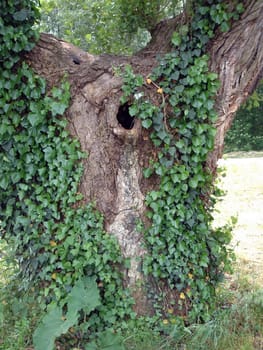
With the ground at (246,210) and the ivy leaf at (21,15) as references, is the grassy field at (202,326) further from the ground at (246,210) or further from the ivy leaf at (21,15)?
the ivy leaf at (21,15)

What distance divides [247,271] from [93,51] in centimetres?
309

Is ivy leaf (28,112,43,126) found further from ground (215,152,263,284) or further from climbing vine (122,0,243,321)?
ground (215,152,263,284)

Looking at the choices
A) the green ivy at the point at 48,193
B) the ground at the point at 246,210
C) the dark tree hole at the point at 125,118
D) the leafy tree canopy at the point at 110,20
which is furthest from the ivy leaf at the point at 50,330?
the leafy tree canopy at the point at 110,20

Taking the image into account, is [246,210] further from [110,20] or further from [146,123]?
[146,123]

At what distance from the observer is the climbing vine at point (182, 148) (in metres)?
3.72

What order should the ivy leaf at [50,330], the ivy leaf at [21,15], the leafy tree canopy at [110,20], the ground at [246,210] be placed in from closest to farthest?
the ivy leaf at [50,330] → the ivy leaf at [21,15] → the leafy tree canopy at [110,20] → the ground at [246,210]

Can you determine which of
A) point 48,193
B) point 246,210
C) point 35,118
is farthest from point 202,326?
point 246,210

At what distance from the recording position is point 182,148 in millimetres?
3818

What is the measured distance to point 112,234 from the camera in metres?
3.94

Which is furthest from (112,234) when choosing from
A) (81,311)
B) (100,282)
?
A: (81,311)

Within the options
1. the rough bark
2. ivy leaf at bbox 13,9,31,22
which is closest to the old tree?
the rough bark

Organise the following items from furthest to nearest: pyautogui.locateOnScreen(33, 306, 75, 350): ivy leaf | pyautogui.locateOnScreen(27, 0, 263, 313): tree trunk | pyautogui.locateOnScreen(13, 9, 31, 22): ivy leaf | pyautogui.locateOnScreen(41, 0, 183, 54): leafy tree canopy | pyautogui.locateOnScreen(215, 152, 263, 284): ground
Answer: pyautogui.locateOnScreen(215, 152, 263, 284): ground
pyautogui.locateOnScreen(41, 0, 183, 54): leafy tree canopy
pyautogui.locateOnScreen(27, 0, 263, 313): tree trunk
pyautogui.locateOnScreen(13, 9, 31, 22): ivy leaf
pyautogui.locateOnScreen(33, 306, 75, 350): ivy leaf

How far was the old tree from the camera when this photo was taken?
3.76 metres

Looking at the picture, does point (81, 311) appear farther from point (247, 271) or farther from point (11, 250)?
point (247, 271)
